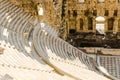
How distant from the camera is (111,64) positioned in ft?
95.3

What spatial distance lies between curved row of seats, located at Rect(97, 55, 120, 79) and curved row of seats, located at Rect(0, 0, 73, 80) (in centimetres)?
572

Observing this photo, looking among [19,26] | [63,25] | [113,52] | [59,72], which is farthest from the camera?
[63,25]

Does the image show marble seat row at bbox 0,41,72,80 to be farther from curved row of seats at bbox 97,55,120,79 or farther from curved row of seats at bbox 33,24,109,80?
curved row of seats at bbox 97,55,120,79

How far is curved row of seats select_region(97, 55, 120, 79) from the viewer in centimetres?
2777

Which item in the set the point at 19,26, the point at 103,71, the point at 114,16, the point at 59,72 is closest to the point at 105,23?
the point at 114,16

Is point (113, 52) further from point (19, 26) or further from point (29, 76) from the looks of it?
point (29, 76)

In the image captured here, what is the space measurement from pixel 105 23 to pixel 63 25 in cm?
403

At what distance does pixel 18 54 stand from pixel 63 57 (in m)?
4.56

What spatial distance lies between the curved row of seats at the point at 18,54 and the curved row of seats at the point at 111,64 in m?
5.72

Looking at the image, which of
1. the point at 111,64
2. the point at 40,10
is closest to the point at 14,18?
the point at 40,10

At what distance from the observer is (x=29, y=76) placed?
20781mm

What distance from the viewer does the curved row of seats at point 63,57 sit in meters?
24.2

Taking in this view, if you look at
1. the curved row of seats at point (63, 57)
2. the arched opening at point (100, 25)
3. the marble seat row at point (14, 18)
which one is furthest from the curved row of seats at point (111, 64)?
the marble seat row at point (14, 18)

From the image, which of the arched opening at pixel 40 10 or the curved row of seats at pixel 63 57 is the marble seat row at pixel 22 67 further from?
the arched opening at pixel 40 10
